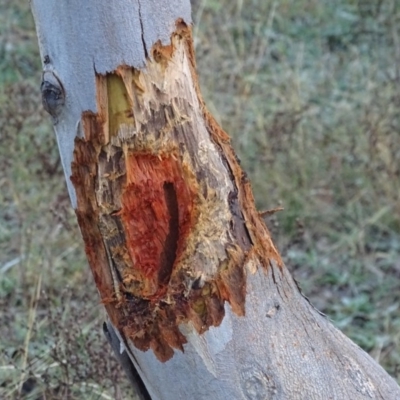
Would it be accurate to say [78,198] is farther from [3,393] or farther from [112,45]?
[3,393]

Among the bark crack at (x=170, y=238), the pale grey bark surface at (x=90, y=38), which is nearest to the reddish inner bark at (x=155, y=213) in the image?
the bark crack at (x=170, y=238)

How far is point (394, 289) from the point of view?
324 cm

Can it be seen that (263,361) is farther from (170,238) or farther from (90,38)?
(90,38)

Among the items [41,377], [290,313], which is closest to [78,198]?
[290,313]

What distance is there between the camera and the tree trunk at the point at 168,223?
111 cm

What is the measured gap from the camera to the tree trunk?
1.11m

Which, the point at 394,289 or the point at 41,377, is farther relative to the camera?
the point at 394,289

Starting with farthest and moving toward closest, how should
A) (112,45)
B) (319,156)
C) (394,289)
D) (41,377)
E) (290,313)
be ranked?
(319,156)
(394,289)
(41,377)
(290,313)
(112,45)

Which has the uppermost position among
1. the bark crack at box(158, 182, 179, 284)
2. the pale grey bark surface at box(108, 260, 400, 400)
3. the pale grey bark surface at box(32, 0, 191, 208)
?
the pale grey bark surface at box(32, 0, 191, 208)

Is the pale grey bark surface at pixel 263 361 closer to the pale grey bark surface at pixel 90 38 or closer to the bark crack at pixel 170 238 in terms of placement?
the bark crack at pixel 170 238

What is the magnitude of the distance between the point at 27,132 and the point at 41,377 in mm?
1644

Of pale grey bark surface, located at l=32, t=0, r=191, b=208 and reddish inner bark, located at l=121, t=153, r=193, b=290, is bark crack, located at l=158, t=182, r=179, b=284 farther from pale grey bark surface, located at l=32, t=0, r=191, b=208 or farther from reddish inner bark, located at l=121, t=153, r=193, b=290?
pale grey bark surface, located at l=32, t=0, r=191, b=208

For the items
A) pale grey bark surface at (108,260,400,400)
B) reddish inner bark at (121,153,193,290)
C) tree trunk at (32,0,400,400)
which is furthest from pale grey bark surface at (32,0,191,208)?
pale grey bark surface at (108,260,400,400)

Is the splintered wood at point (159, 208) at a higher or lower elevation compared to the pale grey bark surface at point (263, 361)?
higher
